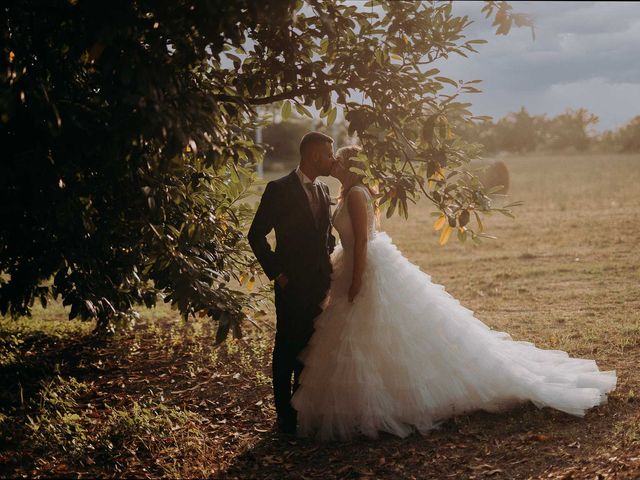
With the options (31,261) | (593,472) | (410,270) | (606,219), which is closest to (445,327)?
(410,270)

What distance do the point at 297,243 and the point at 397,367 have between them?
126 cm

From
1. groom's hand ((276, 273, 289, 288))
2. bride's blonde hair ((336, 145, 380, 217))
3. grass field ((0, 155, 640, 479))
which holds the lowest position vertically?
grass field ((0, 155, 640, 479))

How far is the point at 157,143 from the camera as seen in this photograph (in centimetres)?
478

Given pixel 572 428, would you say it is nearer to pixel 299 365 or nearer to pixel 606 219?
pixel 299 365

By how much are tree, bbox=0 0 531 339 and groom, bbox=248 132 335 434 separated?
0.36 meters

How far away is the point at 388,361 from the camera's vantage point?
548 cm

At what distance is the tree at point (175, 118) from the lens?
13.3ft

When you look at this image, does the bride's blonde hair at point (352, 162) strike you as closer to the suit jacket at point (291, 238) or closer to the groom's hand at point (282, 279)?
the suit jacket at point (291, 238)

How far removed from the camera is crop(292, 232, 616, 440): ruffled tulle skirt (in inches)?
214

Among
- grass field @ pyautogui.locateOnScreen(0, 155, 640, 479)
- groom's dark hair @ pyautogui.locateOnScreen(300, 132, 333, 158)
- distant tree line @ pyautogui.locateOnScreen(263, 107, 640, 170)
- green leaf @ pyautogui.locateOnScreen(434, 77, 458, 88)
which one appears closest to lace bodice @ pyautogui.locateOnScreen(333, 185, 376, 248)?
groom's dark hair @ pyautogui.locateOnScreen(300, 132, 333, 158)

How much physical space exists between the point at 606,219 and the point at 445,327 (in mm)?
13380

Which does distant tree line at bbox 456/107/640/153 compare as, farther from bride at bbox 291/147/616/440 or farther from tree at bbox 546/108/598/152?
bride at bbox 291/147/616/440

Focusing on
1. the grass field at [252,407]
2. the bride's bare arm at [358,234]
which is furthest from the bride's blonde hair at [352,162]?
the grass field at [252,407]

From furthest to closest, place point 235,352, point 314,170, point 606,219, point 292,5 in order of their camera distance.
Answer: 1. point 606,219
2. point 235,352
3. point 314,170
4. point 292,5
